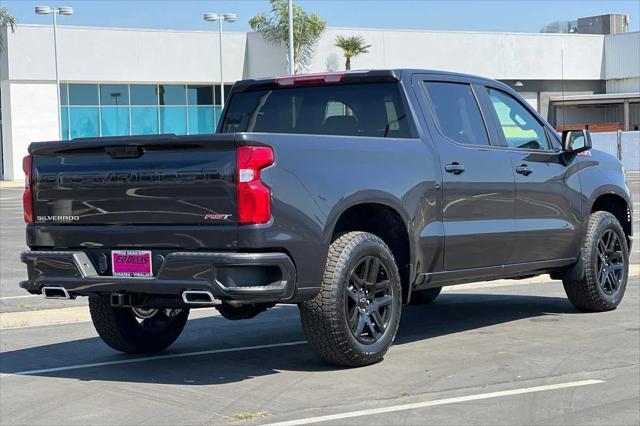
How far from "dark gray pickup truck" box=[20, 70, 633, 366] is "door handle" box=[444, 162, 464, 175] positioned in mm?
11

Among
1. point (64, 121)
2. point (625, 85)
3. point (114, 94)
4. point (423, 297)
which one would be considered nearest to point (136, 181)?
point (423, 297)

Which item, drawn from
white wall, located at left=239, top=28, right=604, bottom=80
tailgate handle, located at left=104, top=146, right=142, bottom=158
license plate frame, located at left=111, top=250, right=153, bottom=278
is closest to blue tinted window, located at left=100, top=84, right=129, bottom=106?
white wall, located at left=239, top=28, right=604, bottom=80

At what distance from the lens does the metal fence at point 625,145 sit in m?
51.1

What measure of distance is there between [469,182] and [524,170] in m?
0.80

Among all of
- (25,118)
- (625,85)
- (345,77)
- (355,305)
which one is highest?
(625,85)

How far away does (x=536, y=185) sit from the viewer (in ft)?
29.0

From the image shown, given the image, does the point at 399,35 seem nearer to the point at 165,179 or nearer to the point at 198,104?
the point at 198,104

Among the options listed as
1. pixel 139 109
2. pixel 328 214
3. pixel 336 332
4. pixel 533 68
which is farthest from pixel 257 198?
pixel 533 68

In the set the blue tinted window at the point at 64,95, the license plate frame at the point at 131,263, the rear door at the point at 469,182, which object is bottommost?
the license plate frame at the point at 131,263

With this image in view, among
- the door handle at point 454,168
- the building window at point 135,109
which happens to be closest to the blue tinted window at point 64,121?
the building window at point 135,109

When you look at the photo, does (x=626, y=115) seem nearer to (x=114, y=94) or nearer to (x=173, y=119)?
(x=173, y=119)

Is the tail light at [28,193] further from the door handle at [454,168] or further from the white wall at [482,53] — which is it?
the white wall at [482,53]

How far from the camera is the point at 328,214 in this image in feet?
22.5

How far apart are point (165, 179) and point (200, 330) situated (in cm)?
281
